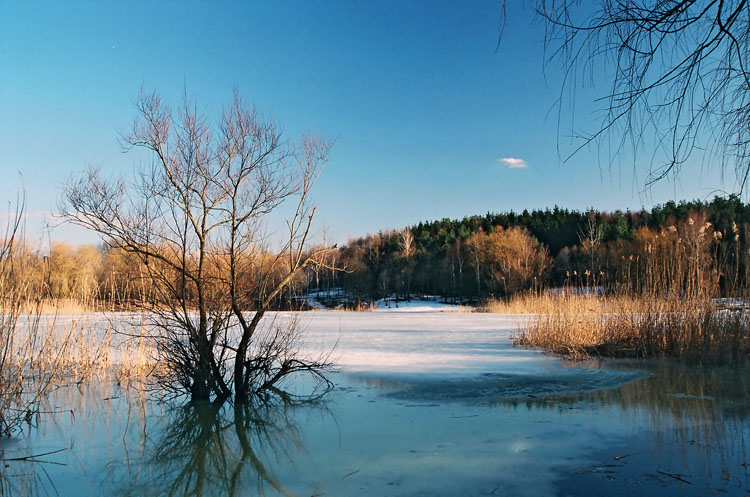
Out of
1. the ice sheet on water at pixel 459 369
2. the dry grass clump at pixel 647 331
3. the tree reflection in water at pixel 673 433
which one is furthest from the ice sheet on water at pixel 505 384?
the dry grass clump at pixel 647 331

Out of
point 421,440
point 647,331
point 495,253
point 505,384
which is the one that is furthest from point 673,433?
point 495,253

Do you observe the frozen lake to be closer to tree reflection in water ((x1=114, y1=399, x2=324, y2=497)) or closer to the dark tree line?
tree reflection in water ((x1=114, y1=399, x2=324, y2=497))

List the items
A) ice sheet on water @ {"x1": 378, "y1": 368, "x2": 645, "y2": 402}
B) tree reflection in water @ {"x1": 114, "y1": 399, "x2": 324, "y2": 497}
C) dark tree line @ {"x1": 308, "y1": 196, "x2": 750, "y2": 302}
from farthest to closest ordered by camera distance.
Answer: dark tree line @ {"x1": 308, "y1": 196, "x2": 750, "y2": 302} < ice sheet on water @ {"x1": 378, "y1": 368, "x2": 645, "y2": 402} < tree reflection in water @ {"x1": 114, "y1": 399, "x2": 324, "y2": 497}

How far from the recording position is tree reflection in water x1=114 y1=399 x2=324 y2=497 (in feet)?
11.8

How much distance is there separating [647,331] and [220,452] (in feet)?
26.0

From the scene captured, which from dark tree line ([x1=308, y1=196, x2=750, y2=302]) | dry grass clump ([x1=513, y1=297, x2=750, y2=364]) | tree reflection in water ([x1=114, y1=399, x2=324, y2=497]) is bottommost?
tree reflection in water ([x1=114, y1=399, x2=324, y2=497])

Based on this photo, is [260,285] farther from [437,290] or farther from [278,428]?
[437,290]

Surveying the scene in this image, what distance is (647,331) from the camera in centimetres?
912

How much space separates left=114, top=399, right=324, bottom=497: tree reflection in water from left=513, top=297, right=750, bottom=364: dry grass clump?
19.7 feet

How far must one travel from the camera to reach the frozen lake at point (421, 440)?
349 centimetres

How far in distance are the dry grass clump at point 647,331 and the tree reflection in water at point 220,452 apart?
5991mm

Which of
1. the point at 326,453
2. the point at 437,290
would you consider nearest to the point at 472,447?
the point at 326,453

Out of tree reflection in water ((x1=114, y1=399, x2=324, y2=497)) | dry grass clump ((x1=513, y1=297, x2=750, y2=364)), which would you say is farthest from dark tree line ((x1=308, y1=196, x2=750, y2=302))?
tree reflection in water ((x1=114, y1=399, x2=324, y2=497))

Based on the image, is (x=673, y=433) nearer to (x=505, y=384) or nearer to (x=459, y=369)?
(x=505, y=384)
